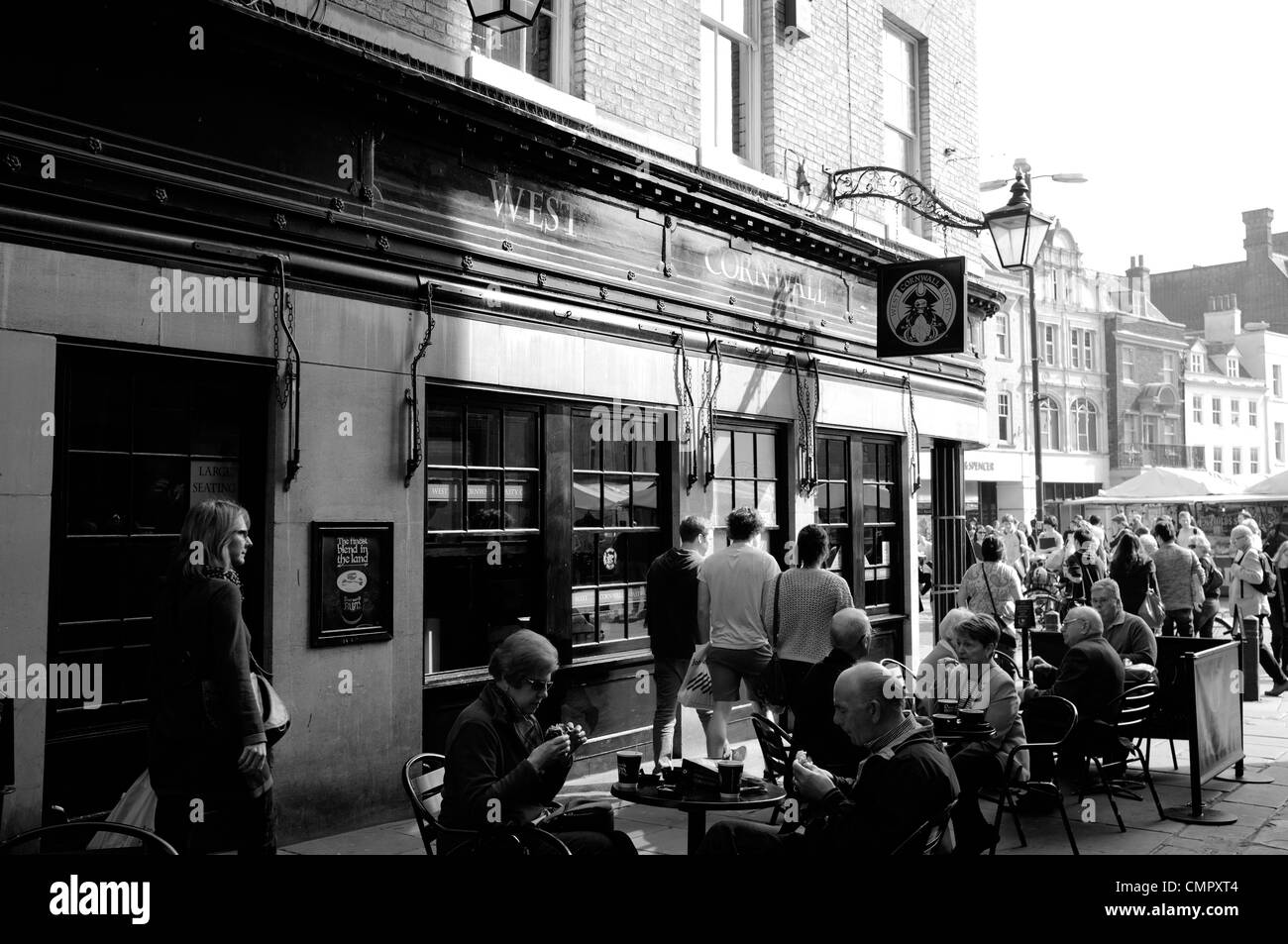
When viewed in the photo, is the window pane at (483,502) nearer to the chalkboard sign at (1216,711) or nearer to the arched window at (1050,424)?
the chalkboard sign at (1216,711)

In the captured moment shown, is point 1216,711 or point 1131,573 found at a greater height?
point 1131,573

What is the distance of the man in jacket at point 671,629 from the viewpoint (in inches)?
322

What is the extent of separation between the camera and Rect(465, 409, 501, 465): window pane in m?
7.75

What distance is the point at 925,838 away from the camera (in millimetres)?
4008

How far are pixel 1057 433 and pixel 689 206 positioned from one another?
4418 centimetres

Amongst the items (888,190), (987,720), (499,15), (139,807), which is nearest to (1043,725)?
(987,720)

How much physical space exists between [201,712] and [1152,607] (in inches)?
480

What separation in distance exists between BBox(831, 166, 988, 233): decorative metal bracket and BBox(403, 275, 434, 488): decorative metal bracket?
19.0ft

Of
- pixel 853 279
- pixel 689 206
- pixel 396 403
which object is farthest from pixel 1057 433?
pixel 396 403

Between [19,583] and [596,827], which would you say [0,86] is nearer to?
[19,583]

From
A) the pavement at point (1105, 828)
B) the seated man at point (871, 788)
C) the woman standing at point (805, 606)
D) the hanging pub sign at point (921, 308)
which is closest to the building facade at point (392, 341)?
the pavement at point (1105, 828)

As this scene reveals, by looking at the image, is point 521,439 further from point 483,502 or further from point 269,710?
point 269,710

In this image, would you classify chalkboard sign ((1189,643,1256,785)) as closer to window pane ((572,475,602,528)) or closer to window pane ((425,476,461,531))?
window pane ((572,475,602,528))

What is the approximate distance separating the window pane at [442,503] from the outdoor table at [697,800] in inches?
118
